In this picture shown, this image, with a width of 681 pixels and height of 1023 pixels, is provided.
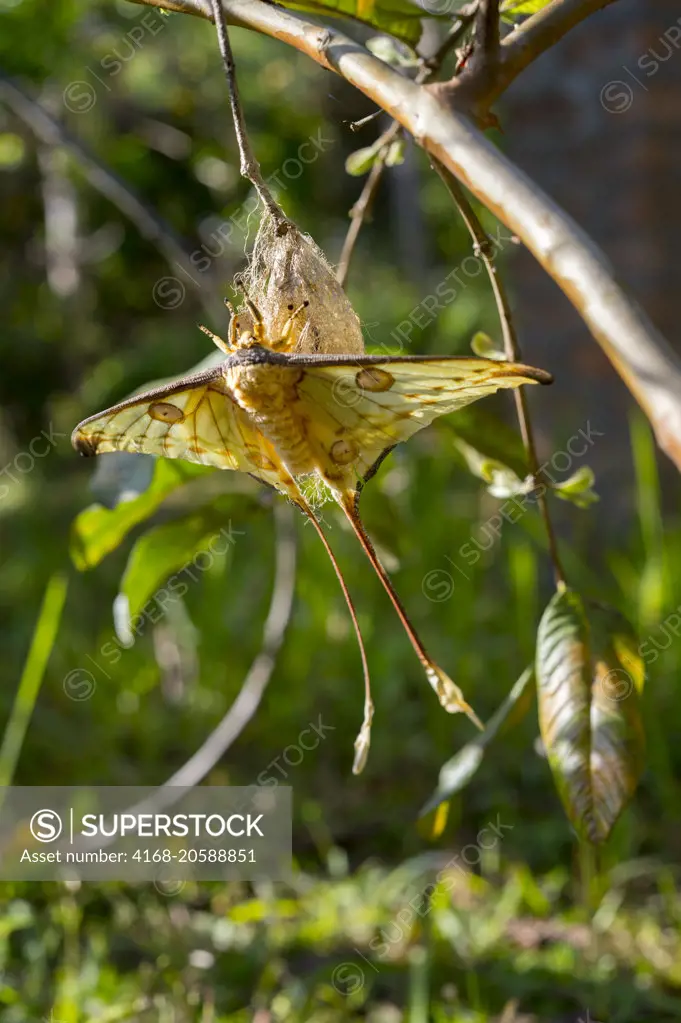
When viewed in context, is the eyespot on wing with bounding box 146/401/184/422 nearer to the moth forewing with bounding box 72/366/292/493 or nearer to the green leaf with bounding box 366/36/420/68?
the moth forewing with bounding box 72/366/292/493

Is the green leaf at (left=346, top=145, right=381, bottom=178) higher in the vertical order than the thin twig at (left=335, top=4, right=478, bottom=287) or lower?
higher

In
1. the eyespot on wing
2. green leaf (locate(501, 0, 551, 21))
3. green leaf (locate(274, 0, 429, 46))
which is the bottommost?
the eyespot on wing

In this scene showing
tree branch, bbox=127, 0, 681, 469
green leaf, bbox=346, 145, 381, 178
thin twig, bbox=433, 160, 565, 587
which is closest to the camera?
tree branch, bbox=127, 0, 681, 469

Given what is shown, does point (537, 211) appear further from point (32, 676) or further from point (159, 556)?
point (32, 676)

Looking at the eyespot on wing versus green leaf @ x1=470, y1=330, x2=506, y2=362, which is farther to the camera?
green leaf @ x1=470, y1=330, x2=506, y2=362

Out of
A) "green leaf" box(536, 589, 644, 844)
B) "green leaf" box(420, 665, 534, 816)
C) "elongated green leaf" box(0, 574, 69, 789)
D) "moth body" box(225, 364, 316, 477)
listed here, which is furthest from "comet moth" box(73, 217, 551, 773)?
"elongated green leaf" box(0, 574, 69, 789)

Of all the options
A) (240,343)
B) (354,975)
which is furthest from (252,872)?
(240,343)

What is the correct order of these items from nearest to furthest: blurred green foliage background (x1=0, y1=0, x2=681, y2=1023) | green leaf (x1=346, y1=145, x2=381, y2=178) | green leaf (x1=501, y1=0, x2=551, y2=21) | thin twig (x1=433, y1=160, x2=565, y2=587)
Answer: thin twig (x1=433, y1=160, x2=565, y2=587) < green leaf (x1=501, y1=0, x2=551, y2=21) < green leaf (x1=346, y1=145, x2=381, y2=178) < blurred green foliage background (x1=0, y1=0, x2=681, y2=1023)

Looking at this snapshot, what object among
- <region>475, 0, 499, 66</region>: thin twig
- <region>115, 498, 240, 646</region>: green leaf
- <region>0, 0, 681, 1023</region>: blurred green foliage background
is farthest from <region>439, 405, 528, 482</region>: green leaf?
<region>475, 0, 499, 66</region>: thin twig
